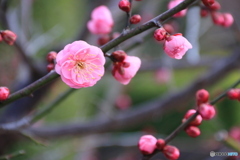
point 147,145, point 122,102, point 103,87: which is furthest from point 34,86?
point 103,87

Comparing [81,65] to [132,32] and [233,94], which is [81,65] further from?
[233,94]

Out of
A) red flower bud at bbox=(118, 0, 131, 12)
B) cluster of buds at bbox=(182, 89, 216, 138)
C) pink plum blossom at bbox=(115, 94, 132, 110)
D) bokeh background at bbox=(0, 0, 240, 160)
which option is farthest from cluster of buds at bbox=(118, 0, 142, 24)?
pink plum blossom at bbox=(115, 94, 132, 110)

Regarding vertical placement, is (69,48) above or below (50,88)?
below

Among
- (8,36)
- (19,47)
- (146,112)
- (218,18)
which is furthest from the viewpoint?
(146,112)

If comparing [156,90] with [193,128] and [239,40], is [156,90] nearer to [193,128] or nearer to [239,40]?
[239,40]

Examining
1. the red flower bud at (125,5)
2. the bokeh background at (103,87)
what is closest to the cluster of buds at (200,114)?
the red flower bud at (125,5)

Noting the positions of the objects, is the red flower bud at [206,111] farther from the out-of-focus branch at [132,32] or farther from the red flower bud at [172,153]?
the out-of-focus branch at [132,32]

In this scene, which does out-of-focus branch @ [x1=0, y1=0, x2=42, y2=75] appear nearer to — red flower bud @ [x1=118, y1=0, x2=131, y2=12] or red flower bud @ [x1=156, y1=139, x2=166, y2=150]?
red flower bud @ [x1=118, y1=0, x2=131, y2=12]

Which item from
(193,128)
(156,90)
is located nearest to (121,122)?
(193,128)
